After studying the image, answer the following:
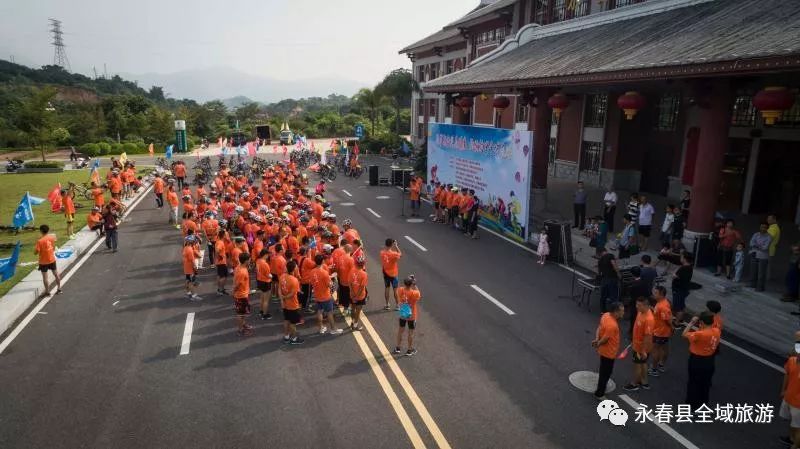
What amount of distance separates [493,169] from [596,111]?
12.2 m

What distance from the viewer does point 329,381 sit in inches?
342

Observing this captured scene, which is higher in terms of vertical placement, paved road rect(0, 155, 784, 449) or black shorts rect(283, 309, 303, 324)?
black shorts rect(283, 309, 303, 324)

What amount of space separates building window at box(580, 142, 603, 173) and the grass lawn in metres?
26.5

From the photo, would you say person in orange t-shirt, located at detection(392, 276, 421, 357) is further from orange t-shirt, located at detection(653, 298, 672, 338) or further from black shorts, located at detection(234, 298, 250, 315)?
orange t-shirt, located at detection(653, 298, 672, 338)

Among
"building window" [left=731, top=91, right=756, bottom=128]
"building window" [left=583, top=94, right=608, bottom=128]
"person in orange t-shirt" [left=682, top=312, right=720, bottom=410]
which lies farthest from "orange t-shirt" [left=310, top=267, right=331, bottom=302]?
"building window" [left=583, top=94, right=608, bottom=128]

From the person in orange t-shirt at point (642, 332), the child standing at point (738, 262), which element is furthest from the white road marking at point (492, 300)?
the child standing at point (738, 262)

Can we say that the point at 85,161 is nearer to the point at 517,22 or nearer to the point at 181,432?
the point at 517,22

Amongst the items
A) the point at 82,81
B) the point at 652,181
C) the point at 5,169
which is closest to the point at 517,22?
the point at 652,181

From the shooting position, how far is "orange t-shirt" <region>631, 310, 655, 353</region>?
810 centimetres

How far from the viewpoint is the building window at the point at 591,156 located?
2884 cm

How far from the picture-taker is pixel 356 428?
24.2 ft

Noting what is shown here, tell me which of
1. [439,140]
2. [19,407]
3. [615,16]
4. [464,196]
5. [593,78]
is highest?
[615,16]

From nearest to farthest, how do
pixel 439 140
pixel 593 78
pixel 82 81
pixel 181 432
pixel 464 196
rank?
pixel 181 432 → pixel 593 78 → pixel 464 196 → pixel 439 140 → pixel 82 81

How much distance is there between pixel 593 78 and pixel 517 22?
1772 cm
